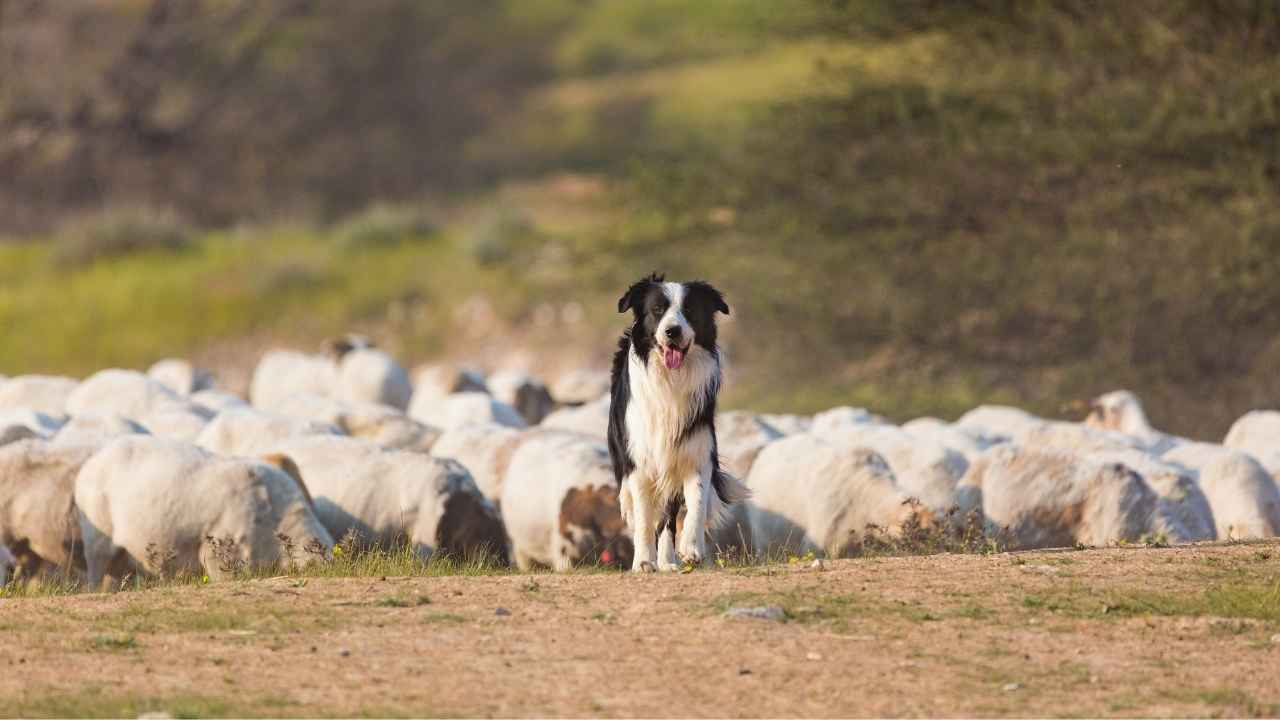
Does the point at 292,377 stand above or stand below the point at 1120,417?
above

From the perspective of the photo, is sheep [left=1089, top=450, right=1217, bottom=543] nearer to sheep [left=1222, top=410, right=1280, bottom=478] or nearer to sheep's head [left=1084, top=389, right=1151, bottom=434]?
sheep [left=1222, top=410, right=1280, bottom=478]

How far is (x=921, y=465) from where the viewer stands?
12727mm

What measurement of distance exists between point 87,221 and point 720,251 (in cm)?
1581

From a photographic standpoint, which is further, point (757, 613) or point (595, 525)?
point (595, 525)

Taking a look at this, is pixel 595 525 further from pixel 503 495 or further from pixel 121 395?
pixel 121 395

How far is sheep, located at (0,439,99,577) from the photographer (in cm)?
1142

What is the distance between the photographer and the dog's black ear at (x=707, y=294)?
9461mm

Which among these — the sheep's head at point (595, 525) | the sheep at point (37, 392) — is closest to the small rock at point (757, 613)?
the sheep's head at point (595, 525)

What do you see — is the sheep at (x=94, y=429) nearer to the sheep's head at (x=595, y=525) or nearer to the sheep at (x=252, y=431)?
the sheep at (x=252, y=431)

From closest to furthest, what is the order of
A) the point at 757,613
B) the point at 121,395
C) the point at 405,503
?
the point at 757,613 → the point at 405,503 → the point at 121,395

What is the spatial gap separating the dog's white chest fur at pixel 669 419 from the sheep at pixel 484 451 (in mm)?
3346

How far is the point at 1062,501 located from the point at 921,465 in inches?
46.6

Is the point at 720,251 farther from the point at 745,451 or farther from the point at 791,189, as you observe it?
the point at 745,451

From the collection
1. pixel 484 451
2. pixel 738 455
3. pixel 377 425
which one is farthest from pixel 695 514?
pixel 377 425
